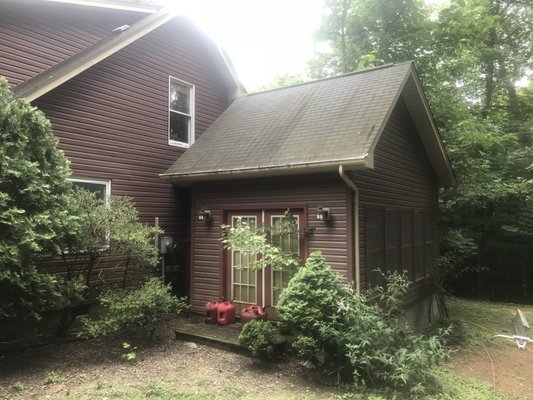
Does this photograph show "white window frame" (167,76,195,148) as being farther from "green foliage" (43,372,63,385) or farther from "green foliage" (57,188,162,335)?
"green foliage" (43,372,63,385)

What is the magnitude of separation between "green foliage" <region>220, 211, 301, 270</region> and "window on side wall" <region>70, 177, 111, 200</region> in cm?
275

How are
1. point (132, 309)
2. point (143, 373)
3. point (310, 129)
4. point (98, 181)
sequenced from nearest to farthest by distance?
point (143, 373) → point (132, 309) → point (310, 129) → point (98, 181)

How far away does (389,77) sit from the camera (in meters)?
8.12

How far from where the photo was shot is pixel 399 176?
28.7 ft

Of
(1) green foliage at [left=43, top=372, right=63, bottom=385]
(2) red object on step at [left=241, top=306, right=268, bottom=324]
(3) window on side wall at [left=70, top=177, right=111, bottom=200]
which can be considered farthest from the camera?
(3) window on side wall at [left=70, top=177, right=111, bottom=200]

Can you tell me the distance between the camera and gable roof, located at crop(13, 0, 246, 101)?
6516 millimetres

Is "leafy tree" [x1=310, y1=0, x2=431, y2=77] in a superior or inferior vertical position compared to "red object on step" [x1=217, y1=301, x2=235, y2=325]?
superior

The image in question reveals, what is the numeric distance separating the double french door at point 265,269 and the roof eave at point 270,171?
2.52ft

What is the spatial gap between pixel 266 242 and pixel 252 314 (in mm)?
1304

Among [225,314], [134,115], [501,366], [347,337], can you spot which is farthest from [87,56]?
[501,366]

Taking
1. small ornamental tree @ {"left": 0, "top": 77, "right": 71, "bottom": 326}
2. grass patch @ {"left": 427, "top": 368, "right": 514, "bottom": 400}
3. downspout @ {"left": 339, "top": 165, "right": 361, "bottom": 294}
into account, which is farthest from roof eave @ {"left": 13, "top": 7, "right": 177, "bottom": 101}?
grass patch @ {"left": 427, "top": 368, "right": 514, "bottom": 400}

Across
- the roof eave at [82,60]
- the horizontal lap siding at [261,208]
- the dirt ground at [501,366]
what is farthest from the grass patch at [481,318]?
the roof eave at [82,60]

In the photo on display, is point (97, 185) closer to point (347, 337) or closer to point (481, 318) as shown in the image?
point (347, 337)

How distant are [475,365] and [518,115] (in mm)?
15721
